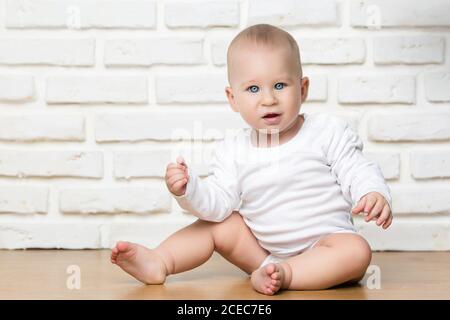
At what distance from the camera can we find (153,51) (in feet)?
6.33

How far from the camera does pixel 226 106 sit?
6.32 ft

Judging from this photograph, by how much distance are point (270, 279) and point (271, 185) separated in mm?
229

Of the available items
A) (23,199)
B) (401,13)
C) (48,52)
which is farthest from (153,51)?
(401,13)

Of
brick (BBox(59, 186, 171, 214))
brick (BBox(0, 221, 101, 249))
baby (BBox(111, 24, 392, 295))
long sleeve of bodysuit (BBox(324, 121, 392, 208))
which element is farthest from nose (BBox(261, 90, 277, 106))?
brick (BBox(0, 221, 101, 249))

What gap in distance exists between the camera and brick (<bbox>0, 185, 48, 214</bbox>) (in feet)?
6.41

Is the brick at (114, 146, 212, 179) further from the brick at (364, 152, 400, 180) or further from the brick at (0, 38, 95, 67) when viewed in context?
the brick at (364, 152, 400, 180)

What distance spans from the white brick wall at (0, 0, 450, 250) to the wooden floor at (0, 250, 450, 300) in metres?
0.12

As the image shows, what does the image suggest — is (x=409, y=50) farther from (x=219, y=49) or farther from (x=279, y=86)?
(x=279, y=86)

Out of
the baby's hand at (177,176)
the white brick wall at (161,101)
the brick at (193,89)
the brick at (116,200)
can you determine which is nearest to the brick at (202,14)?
the white brick wall at (161,101)

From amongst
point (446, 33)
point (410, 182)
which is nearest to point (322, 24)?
point (446, 33)

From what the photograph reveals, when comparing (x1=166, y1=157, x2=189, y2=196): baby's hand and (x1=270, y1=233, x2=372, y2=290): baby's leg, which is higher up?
(x1=166, y1=157, x2=189, y2=196): baby's hand
